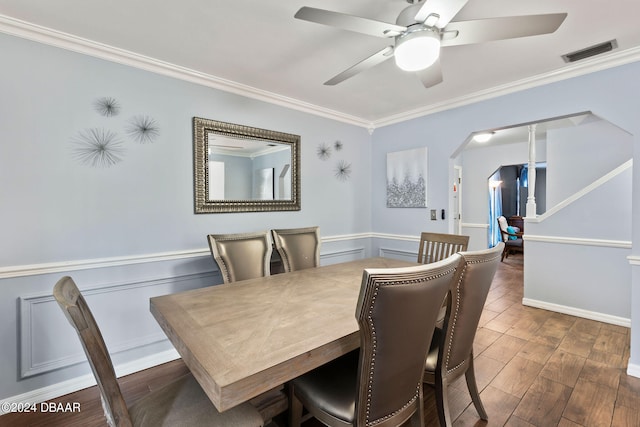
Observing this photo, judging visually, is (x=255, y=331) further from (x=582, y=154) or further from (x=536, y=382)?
(x=582, y=154)

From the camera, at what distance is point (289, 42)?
1999 mm

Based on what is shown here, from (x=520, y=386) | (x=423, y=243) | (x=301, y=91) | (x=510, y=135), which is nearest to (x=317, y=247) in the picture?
(x=423, y=243)

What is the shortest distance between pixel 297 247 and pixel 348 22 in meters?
1.70

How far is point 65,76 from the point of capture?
1939mm

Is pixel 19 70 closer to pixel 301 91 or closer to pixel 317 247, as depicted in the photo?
pixel 301 91

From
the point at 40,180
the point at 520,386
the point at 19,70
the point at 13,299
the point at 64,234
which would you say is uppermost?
the point at 19,70

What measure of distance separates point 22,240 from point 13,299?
367 mm

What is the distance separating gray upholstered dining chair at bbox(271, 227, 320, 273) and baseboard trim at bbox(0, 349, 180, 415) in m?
1.20

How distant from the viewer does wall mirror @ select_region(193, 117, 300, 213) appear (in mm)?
2510

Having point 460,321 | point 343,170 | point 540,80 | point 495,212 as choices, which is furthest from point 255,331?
point 495,212

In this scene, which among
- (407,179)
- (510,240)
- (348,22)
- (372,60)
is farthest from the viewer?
(510,240)

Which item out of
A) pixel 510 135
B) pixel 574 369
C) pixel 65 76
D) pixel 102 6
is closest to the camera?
pixel 102 6

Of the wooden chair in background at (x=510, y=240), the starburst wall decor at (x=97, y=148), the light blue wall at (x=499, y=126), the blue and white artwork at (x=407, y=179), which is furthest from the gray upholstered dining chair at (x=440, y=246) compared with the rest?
the wooden chair in background at (x=510, y=240)

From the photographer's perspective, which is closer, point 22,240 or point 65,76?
point 22,240
